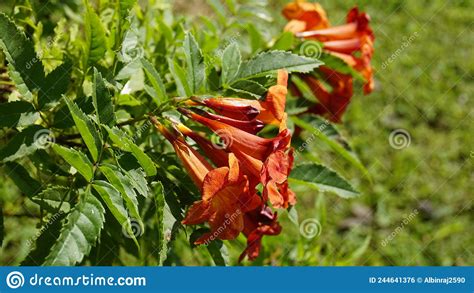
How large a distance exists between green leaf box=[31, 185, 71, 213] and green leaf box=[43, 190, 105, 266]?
0.21 metres

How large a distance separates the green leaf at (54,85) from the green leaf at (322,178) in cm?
Answer: 82

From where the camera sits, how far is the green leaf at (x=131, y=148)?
1.48m

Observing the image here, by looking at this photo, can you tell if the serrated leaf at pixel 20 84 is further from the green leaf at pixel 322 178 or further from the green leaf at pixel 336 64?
the green leaf at pixel 336 64

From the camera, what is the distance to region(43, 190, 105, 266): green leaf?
135 cm

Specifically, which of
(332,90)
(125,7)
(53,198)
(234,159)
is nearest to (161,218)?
(234,159)

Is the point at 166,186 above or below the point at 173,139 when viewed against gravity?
below

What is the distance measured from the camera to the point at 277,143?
1630 mm

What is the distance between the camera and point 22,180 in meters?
1.79

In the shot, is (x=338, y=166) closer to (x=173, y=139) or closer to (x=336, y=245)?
(x=336, y=245)

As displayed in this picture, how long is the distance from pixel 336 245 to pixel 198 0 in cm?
251

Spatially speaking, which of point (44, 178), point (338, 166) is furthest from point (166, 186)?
point (338, 166)

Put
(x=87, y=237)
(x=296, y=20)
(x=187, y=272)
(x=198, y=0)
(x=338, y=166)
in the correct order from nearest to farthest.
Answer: (x=87, y=237), (x=187, y=272), (x=296, y=20), (x=338, y=166), (x=198, y=0)

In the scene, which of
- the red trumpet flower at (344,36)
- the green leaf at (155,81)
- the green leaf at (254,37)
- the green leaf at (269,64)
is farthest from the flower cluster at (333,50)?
the green leaf at (155,81)

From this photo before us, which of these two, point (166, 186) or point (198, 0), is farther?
point (198, 0)
